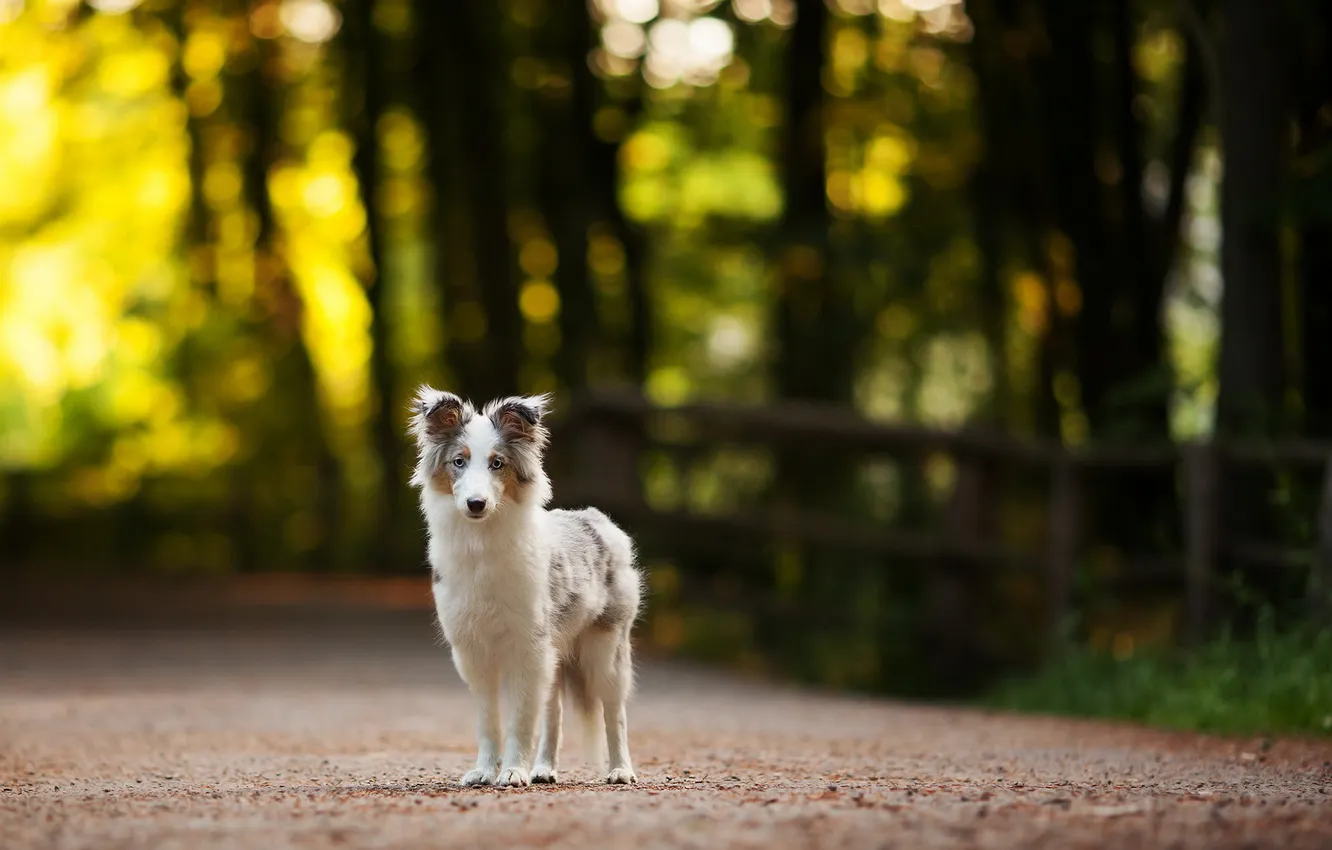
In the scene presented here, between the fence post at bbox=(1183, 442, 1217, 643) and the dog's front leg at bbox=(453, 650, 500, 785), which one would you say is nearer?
the dog's front leg at bbox=(453, 650, 500, 785)

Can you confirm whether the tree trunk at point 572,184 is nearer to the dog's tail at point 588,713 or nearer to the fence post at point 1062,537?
the fence post at point 1062,537

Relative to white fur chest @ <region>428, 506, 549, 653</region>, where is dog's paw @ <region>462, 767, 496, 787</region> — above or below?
below

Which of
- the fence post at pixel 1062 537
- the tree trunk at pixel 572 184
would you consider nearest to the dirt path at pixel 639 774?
the fence post at pixel 1062 537

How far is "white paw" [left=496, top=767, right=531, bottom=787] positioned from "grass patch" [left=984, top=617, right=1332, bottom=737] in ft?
15.7

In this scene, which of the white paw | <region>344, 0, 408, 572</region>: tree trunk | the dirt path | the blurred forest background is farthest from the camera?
<region>344, 0, 408, 572</region>: tree trunk

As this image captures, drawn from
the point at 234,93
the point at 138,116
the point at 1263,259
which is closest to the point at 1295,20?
the point at 1263,259

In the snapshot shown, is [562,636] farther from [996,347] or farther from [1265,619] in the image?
[996,347]

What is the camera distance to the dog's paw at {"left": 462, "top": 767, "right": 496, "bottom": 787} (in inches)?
272

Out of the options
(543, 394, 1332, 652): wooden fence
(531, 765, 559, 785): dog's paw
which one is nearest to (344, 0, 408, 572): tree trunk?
(543, 394, 1332, 652): wooden fence

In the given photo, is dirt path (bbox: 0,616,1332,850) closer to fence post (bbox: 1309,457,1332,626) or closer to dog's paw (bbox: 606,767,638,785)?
dog's paw (bbox: 606,767,638,785)

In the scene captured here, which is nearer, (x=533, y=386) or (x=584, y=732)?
(x=584, y=732)

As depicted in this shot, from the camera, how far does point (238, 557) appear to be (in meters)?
30.4

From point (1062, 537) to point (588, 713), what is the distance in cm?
713

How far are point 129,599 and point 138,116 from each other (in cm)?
1437
